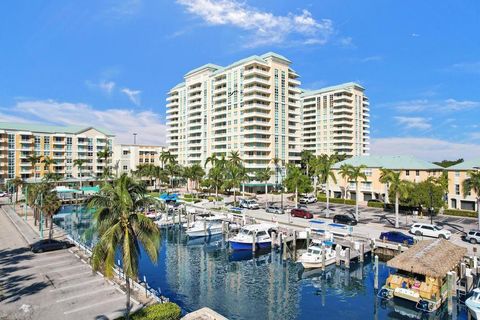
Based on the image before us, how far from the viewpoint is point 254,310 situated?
103 feet

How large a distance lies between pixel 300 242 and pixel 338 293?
18660 mm

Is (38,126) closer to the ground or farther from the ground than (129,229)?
farther from the ground

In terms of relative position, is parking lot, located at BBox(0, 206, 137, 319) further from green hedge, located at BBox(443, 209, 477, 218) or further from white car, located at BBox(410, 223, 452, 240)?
green hedge, located at BBox(443, 209, 477, 218)

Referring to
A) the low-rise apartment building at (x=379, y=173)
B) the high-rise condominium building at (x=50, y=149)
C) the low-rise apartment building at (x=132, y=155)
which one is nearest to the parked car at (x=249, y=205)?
the low-rise apartment building at (x=379, y=173)

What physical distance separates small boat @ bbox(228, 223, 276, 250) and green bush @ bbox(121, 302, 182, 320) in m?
27.9

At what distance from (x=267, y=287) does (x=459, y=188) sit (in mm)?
54623

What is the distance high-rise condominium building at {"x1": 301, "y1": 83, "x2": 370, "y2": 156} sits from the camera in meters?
163

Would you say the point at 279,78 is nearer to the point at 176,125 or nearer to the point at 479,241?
the point at 176,125

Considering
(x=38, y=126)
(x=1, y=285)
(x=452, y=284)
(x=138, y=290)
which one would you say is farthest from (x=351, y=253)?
(x=38, y=126)

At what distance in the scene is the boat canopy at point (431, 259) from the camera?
30672 mm

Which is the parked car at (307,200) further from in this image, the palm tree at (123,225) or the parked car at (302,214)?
the palm tree at (123,225)

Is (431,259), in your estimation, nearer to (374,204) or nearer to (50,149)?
(374,204)

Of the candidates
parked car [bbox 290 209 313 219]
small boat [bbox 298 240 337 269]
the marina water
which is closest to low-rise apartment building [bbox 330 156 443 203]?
parked car [bbox 290 209 313 219]

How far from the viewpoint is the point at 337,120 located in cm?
16338
